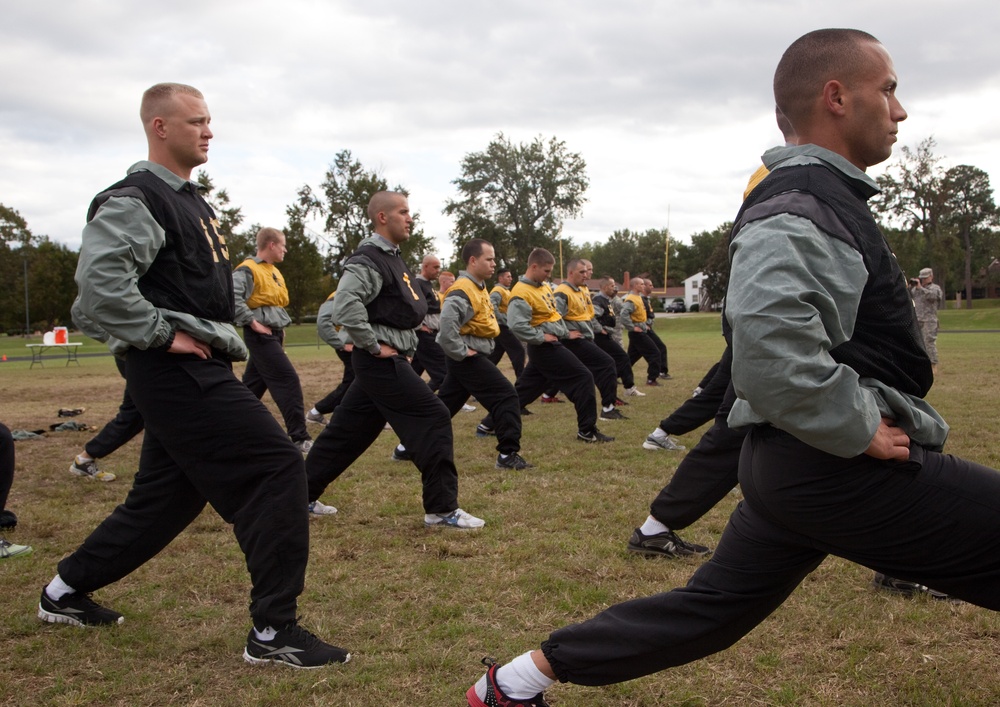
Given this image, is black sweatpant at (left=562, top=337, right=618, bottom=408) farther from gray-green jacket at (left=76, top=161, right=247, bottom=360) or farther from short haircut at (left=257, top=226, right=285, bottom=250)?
gray-green jacket at (left=76, top=161, right=247, bottom=360)

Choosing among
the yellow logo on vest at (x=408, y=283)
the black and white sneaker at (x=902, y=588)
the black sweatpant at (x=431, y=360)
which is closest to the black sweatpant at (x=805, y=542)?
the black and white sneaker at (x=902, y=588)

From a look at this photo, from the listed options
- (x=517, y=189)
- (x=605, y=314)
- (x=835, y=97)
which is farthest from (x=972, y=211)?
(x=835, y=97)

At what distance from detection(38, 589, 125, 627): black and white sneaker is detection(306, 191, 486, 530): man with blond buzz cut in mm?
1742

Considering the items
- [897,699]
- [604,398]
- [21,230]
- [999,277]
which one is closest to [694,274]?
[999,277]

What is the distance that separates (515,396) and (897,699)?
4.60m

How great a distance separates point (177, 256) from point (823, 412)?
2583mm

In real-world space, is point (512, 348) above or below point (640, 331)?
below

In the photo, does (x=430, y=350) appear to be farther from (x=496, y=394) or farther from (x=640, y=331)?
(x=640, y=331)

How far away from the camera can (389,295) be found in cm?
537

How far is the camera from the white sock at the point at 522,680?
2.43 m

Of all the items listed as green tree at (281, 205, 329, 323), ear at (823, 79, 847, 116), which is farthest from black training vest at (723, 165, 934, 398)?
green tree at (281, 205, 329, 323)

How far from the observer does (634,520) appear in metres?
5.36

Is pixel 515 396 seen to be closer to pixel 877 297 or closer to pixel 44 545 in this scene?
pixel 44 545

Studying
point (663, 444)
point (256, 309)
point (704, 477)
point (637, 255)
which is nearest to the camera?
point (704, 477)
